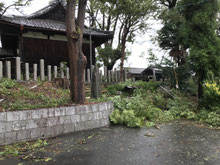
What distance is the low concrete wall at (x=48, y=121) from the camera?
173 inches

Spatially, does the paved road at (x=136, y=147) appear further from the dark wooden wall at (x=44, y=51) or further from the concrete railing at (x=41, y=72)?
the dark wooden wall at (x=44, y=51)

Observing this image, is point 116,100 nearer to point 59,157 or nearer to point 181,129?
point 181,129

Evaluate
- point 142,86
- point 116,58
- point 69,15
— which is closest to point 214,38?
point 142,86

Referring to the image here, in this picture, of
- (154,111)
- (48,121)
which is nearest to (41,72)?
(48,121)

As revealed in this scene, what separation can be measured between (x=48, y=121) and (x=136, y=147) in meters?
2.50

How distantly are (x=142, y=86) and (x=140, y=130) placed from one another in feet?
17.9

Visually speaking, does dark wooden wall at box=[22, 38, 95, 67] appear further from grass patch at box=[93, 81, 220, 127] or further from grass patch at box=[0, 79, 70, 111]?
grass patch at box=[93, 81, 220, 127]

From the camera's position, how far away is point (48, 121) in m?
4.95

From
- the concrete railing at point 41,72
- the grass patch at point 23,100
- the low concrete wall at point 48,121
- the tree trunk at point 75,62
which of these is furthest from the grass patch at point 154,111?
the grass patch at point 23,100

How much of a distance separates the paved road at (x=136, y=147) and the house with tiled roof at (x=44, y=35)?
8090 millimetres

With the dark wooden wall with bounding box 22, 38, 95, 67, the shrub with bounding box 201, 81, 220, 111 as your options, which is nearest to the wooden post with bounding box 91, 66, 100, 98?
the shrub with bounding box 201, 81, 220, 111

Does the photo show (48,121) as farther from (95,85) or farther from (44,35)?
(44,35)

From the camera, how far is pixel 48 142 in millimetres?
4516

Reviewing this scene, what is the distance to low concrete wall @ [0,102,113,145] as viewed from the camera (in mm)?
4383
